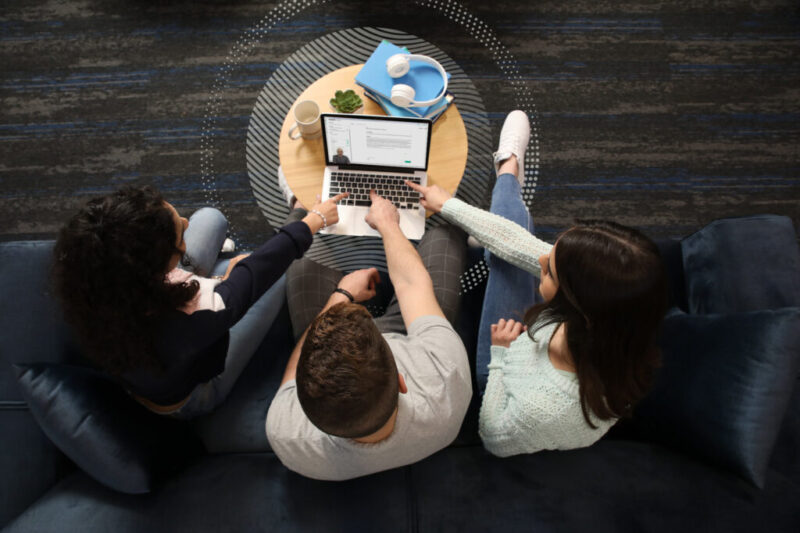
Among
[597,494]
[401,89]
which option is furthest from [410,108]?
[597,494]

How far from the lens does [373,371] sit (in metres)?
0.89

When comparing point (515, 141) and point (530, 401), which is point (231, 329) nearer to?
point (530, 401)

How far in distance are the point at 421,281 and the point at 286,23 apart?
5.89ft

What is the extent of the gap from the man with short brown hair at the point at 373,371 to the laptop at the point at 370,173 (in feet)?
0.23

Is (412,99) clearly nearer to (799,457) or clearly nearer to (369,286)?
(369,286)

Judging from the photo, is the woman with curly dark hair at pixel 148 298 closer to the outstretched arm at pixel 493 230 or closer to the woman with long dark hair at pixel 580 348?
the outstretched arm at pixel 493 230

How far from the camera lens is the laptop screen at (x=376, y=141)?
4.81 feet

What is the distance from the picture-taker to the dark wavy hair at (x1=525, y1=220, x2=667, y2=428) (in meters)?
1.02

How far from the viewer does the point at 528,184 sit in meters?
2.16

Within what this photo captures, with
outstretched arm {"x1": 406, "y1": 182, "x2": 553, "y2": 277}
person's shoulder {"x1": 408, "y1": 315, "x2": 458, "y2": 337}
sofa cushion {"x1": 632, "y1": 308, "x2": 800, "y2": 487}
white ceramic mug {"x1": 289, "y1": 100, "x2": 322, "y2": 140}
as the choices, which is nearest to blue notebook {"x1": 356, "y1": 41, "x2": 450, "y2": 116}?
white ceramic mug {"x1": 289, "y1": 100, "x2": 322, "y2": 140}

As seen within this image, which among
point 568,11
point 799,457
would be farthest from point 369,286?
point 568,11

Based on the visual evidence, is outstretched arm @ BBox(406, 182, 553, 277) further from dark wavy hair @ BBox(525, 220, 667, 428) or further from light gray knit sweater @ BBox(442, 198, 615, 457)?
dark wavy hair @ BBox(525, 220, 667, 428)

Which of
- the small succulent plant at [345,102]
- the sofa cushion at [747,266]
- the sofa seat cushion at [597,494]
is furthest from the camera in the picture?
the small succulent plant at [345,102]

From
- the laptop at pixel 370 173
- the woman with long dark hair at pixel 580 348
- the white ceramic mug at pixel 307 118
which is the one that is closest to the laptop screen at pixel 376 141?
the laptop at pixel 370 173
